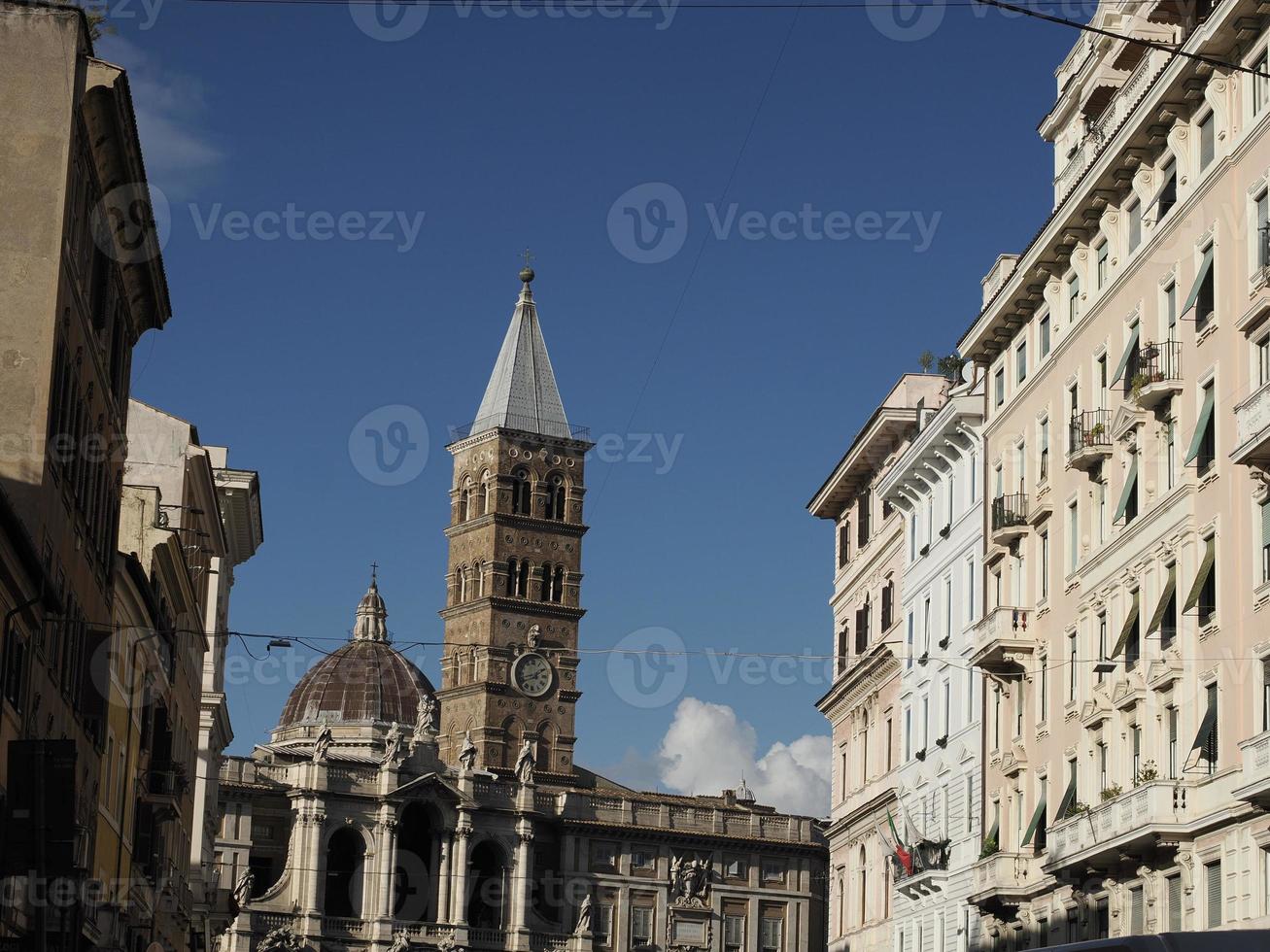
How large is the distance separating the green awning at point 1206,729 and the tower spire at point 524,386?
11769 cm

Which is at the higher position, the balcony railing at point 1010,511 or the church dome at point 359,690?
the church dome at point 359,690

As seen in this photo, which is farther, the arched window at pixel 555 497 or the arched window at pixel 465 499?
the arched window at pixel 465 499

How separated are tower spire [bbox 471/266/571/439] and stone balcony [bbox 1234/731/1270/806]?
394 feet

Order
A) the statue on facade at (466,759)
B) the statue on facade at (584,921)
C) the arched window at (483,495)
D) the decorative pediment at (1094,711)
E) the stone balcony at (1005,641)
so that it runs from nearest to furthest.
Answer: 1. the decorative pediment at (1094,711)
2. the stone balcony at (1005,641)
3. the statue on facade at (584,921)
4. the statue on facade at (466,759)
5. the arched window at (483,495)

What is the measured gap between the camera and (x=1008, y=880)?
45.8 metres

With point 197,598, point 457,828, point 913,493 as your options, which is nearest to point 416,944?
point 457,828

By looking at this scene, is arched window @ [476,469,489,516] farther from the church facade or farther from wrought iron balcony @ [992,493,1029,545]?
wrought iron balcony @ [992,493,1029,545]

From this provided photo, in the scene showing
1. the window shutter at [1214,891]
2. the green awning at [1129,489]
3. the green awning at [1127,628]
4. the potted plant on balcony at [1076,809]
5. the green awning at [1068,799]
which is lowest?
the window shutter at [1214,891]

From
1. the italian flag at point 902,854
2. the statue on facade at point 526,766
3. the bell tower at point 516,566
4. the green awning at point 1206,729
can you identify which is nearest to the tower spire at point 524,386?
the bell tower at point 516,566

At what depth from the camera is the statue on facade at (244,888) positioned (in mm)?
109688

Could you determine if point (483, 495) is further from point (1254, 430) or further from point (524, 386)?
point (1254, 430)

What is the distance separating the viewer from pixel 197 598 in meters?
64.6

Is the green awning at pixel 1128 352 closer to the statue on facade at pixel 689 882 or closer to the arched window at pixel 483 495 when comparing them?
the statue on facade at pixel 689 882

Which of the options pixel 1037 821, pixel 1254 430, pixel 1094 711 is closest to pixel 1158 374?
pixel 1254 430
